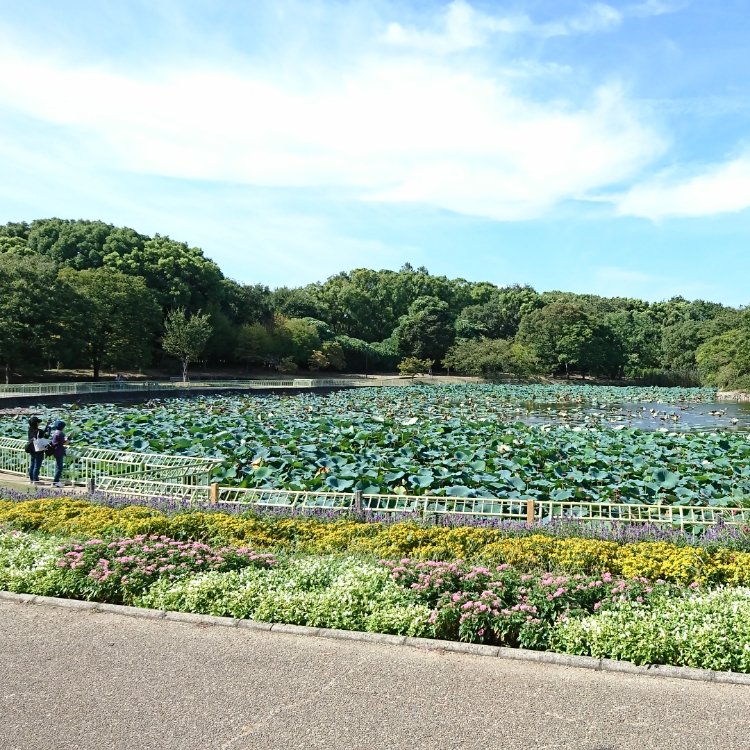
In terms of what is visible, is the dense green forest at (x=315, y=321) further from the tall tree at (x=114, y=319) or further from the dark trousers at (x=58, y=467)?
the dark trousers at (x=58, y=467)

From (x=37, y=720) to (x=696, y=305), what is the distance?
315 feet

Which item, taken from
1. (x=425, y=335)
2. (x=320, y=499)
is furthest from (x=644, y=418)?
(x=425, y=335)

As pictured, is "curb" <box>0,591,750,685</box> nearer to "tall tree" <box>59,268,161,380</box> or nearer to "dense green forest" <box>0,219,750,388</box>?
"dense green forest" <box>0,219,750,388</box>

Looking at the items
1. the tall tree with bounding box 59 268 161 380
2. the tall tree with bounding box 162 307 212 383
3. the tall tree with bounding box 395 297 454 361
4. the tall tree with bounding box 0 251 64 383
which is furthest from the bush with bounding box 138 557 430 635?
the tall tree with bounding box 395 297 454 361

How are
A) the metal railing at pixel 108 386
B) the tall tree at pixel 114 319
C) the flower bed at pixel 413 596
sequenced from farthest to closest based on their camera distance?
the tall tree at pixel 114 319 → the metal railing at pixel 108 386 → the flower bed at pixel 413 596

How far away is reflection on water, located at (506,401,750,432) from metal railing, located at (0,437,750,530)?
1556cm

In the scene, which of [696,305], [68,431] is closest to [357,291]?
[696,305]

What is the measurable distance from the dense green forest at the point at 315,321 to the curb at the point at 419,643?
32369 mm

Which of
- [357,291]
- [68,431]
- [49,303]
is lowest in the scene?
[68,431]

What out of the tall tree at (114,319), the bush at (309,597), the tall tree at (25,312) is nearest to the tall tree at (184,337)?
the tall tree at (114,319)

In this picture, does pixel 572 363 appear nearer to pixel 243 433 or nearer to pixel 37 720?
pixel 243 433

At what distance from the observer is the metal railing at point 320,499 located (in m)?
8.96

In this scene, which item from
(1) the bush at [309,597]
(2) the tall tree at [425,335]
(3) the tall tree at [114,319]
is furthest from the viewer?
(2) the tall tree at [425,335]

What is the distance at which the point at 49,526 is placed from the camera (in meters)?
8.03
